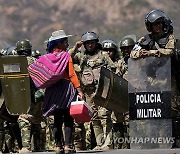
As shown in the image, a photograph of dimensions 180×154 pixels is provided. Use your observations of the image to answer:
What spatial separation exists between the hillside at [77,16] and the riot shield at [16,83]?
12044cm

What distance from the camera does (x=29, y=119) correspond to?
14422 mm

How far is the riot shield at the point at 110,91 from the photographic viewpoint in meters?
12.7

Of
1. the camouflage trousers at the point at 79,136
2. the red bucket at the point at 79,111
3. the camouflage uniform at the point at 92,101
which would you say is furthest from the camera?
the camouflage trousers at the point at 79,136

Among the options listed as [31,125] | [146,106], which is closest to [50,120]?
[31,125]

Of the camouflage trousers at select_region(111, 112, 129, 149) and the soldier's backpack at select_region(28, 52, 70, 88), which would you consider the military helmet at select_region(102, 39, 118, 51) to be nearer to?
the camouflage trousers at select_region(111, 112, 129, 149)

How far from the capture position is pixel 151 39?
1255 cm

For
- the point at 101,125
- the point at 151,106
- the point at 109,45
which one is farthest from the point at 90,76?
the point at 151,106

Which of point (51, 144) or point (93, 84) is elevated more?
point (93, 84)

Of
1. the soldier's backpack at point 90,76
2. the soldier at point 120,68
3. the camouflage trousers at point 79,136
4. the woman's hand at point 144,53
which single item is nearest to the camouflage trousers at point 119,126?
the soldier at point 120,68

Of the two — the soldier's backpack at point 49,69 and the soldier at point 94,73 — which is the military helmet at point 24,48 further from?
the soldier's backpack at point 49,69

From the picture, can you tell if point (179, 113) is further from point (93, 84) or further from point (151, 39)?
point (93, 84)

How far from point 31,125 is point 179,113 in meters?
3.15

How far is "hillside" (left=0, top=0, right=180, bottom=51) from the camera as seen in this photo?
142 m

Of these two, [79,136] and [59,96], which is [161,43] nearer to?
[59,96]
